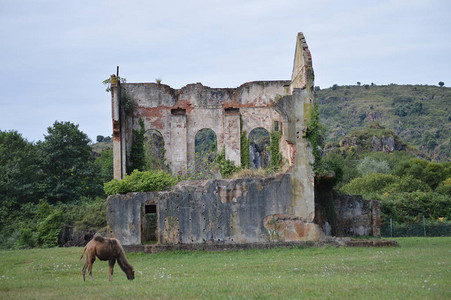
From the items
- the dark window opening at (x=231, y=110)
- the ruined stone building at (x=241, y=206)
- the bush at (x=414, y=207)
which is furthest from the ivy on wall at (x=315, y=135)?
the bush at (x=414, y=207)

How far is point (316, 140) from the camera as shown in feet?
84.8

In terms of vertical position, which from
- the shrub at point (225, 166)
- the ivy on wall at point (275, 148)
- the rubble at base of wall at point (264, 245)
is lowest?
the rubble at base of wall at point (264, 245)

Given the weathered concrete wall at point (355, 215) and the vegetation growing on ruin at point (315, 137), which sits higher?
the vegetation growing on ruin at point (315, 137)

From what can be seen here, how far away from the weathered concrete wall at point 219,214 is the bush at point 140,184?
0.77m

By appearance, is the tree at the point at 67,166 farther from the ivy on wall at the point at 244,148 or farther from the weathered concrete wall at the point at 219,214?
the weathered concrete wall at the point at 219,214

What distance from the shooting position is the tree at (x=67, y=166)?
4550cm

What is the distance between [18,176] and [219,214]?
981 inches

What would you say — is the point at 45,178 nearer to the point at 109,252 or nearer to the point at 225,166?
the point at 225,166

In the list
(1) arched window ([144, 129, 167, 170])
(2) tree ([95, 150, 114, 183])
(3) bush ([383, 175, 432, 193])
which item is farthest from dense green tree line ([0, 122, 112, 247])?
(3) bush ([383, 175, 432, 193])

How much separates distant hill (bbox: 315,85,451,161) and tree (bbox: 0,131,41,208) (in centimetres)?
6639

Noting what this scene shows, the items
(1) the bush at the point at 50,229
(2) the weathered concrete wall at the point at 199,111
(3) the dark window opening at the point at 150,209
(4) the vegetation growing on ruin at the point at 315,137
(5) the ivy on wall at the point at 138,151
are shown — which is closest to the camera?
(4) the vegetation growing on ruin at the point at 315,137

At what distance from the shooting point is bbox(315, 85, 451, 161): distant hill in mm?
106438

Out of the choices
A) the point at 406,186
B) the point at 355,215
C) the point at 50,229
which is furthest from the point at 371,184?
the point at 50,229

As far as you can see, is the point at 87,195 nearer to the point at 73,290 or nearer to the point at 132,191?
the point at 132,191
